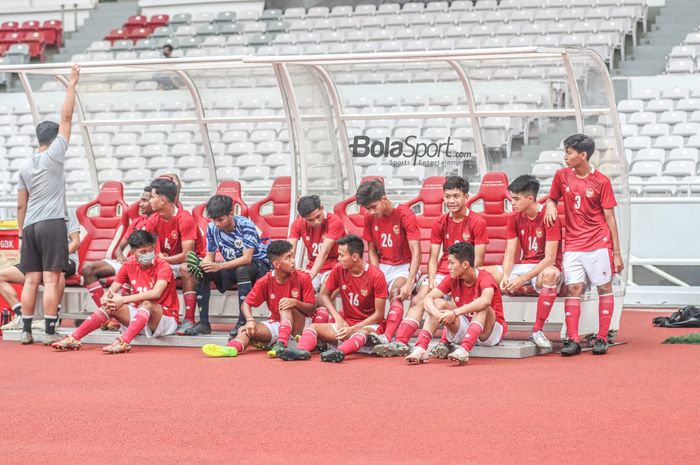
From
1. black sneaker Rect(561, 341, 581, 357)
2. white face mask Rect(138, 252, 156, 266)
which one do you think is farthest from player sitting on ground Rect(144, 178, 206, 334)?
black sneaker Rect(561, 341, 581, 357)

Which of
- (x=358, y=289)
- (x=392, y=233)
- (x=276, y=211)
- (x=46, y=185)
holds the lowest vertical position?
(x=358, y=289)

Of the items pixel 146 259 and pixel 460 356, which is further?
pixel 146 259

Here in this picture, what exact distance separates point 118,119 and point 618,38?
10.8 m

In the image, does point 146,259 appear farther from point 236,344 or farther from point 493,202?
point 493,202

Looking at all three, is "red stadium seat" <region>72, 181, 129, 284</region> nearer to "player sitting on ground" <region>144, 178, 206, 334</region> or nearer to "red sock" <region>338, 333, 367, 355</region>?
"player sitting on ground" <region>144, 178, 206, 334</region>

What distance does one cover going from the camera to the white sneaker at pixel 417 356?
876cm

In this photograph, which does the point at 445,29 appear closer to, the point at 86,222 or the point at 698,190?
the point at 698,190

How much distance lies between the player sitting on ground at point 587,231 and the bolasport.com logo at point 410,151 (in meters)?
1.83

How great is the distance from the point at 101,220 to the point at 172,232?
162cm

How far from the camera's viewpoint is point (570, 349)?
930 cm

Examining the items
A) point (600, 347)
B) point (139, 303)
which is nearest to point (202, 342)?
point (139, 303)

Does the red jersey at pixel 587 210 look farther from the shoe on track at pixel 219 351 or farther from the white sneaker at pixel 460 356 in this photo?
the shoe on track at pixel 219 351

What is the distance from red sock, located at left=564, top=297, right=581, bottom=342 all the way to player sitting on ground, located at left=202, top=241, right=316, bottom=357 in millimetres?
2083

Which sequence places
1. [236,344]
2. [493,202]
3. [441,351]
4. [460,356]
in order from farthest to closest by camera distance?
[493,202] → [236,344] → [441,351] → [460,356]
